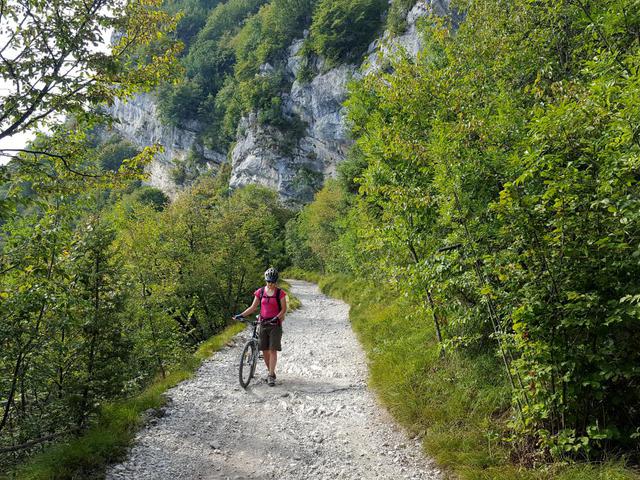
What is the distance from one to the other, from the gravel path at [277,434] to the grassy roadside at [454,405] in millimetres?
303

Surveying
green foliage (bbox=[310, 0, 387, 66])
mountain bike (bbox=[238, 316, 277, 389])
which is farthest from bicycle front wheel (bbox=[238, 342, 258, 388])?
green foliage (bbox=[310, 0, 387, 66])

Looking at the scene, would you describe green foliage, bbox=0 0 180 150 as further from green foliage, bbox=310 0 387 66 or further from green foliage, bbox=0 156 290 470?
green foliage, bbox=310 0 387 66

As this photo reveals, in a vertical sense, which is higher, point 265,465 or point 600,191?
point 600,191

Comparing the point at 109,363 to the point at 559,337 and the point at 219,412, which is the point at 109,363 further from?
the point at 559,337

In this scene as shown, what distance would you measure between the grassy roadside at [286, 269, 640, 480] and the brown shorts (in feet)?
6.74

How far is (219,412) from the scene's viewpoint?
248 inches

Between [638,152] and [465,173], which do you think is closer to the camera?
[638,152]

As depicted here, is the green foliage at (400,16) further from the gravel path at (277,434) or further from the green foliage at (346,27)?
the gravel path at (277,434)

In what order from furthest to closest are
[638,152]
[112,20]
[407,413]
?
[407,413] → [112,20] → [638,152]

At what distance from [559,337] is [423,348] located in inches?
165

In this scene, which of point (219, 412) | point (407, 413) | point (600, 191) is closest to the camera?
point (600, 191)

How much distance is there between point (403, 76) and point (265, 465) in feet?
21.1

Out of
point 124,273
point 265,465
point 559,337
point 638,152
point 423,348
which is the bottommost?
point 265,465

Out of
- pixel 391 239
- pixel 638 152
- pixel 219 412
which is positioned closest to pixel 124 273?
pixel 219 412
